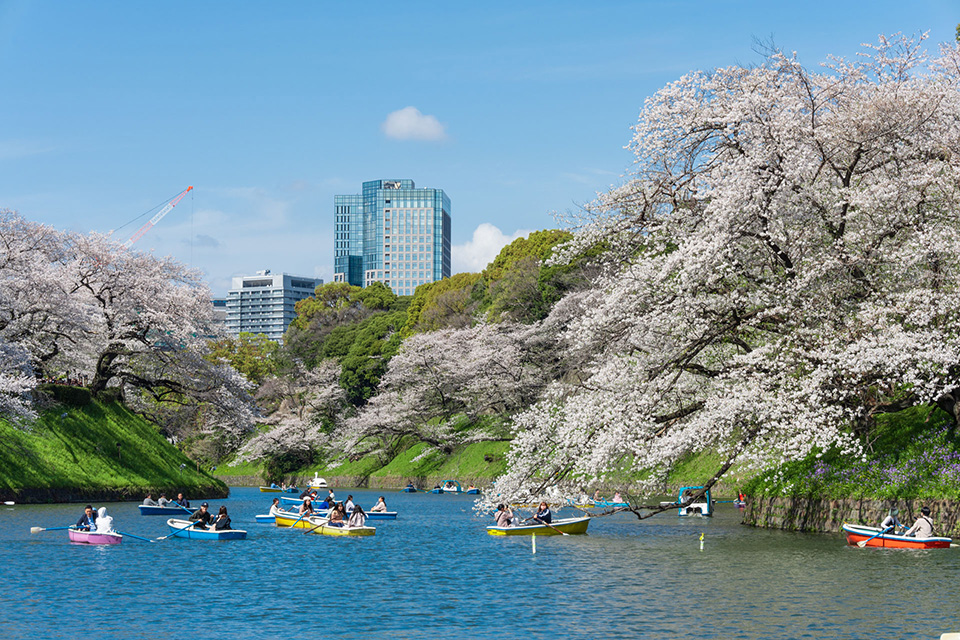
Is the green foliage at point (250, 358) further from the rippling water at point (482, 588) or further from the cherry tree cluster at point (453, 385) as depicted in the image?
the rippling water at point (482, 588)

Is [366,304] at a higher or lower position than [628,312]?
higher

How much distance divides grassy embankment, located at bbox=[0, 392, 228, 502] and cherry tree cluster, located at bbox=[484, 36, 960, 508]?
30.0m

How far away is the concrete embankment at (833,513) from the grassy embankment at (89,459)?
35.8 metres

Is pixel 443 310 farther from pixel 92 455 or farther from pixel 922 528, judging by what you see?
pixel 922 528

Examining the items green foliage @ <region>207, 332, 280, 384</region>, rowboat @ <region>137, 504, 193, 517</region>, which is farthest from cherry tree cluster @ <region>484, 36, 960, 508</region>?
green foliage @ <region>207, 332, 280, 384</region>

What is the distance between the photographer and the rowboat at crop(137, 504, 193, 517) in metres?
47.6

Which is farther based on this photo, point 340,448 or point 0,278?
point 340,448

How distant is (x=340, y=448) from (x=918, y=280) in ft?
236

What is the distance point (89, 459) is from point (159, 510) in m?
9.34

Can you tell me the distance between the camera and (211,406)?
63562 mm

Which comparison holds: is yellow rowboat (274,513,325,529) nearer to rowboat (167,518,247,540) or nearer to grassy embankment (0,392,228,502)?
rowboat (167,518,247,540)

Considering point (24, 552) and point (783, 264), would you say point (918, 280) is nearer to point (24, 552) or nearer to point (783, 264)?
point (783, 264)

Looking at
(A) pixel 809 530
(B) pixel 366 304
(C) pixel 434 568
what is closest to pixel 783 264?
(A) pixel 809 530

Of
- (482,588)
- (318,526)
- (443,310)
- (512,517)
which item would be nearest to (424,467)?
(443,310)
